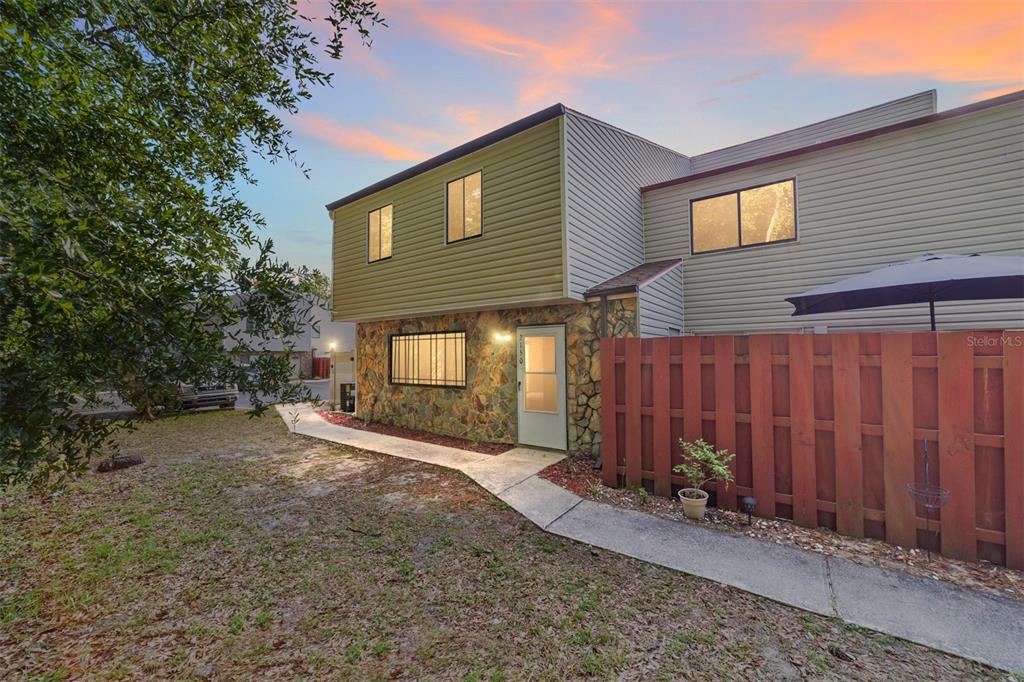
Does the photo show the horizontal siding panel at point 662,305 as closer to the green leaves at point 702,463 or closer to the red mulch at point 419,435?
the green leaves at point 702,463

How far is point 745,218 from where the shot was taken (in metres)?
8.05

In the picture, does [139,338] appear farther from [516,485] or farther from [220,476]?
[220,476]

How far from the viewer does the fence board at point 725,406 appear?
4.41 m

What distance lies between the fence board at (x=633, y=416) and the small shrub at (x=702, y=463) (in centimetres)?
53

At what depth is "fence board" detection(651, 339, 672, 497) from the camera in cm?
480

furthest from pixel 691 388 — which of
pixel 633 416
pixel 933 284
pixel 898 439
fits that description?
pixel 933 284

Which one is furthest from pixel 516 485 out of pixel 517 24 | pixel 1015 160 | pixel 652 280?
pixel 1015 160

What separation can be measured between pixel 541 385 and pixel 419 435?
344 centimetres

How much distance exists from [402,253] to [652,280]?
5.50 m

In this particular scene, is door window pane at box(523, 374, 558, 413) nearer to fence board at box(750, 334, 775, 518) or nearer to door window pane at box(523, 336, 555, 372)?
door window pane at box(523, 336, 555, 372)

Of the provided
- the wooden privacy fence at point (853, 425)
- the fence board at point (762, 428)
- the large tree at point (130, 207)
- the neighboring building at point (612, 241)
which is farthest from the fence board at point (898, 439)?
the large tree at point (130, 207)

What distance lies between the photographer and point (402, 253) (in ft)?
29.3

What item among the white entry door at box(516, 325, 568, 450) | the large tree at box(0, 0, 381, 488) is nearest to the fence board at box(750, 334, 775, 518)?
the white entry door at box(516, 325, 568, 450)

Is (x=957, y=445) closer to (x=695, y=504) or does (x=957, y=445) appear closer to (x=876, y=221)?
(x=695, y=504)
